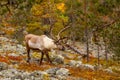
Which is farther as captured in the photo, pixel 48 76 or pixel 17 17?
pixel 17 17

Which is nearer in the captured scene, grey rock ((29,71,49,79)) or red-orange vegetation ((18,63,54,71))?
grey rock ((29,71,49,79))

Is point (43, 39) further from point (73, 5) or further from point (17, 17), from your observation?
point (73, 5)

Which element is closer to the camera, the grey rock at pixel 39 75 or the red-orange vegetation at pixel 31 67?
the grey rock at pixel 39 75

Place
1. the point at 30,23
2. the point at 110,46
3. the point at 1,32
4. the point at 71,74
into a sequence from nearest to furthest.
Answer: the point at 71,74 < the point at 110,46 < the point at 30,23 < the point at 1,32

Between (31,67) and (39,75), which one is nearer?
(39,75)

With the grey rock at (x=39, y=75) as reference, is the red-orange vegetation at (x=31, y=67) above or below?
below

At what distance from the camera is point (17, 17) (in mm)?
45719

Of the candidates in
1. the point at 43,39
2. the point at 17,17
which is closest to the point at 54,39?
the point at 43,39

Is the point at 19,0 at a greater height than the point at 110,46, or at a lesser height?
greater

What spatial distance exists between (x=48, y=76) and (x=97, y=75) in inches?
165

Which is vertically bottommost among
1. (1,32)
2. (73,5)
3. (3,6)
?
(1,32)

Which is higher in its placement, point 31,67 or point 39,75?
point 39,75

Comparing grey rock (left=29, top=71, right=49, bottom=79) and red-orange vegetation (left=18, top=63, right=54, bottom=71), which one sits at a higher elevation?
grey rock (left=29, top=71, right=49, bottom=79)

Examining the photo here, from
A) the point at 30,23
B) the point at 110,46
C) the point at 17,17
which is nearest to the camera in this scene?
the point at 110,46
